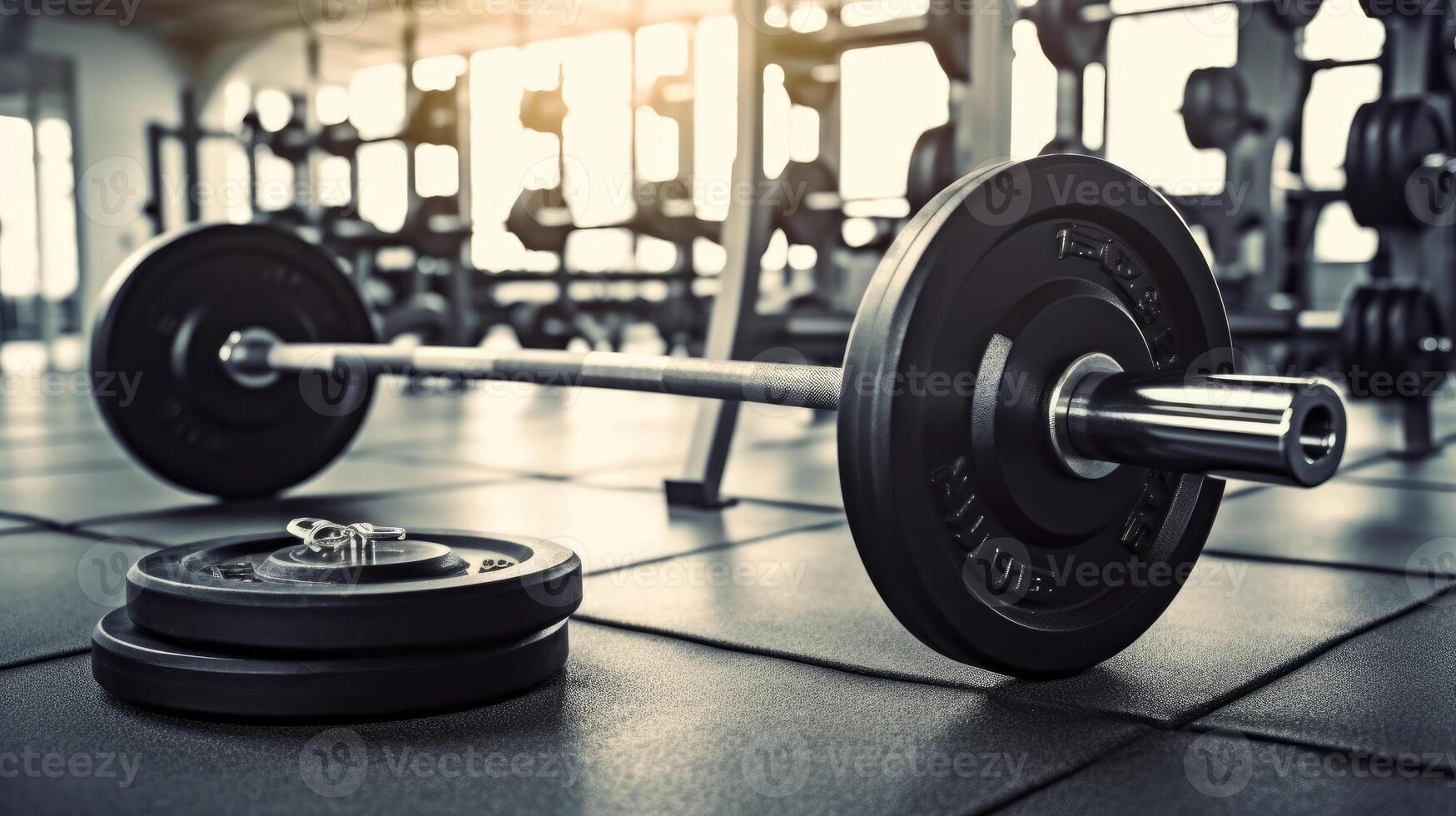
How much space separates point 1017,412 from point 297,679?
47 centimetres

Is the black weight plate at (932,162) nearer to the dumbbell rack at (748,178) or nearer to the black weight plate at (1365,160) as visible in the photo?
the dumbbell rack at (748,178)

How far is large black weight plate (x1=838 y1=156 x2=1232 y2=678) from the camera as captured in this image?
2.24 feet

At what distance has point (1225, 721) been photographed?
730 millimetres

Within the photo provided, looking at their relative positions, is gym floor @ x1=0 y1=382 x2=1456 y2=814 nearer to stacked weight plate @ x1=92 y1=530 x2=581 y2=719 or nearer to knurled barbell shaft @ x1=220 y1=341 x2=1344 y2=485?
stacked weight plate @ x1=92 y1=530 x2=581 y2=719

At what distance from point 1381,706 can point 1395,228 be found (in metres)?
1.86

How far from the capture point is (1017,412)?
74 cm

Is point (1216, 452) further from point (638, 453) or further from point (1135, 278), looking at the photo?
point (638, 453)

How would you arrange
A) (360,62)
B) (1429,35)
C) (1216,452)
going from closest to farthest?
1. (1216,452)
2. (1429,35)
3. (360,62)

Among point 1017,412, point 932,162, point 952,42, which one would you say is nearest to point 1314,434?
point 1017,412

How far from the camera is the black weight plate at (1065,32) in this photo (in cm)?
252

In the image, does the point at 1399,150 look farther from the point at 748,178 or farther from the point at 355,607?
the point at 355,607

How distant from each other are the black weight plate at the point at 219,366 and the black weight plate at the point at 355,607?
770mm

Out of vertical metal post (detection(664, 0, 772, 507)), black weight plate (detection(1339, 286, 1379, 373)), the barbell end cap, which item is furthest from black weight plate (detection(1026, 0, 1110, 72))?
the barbell end cap

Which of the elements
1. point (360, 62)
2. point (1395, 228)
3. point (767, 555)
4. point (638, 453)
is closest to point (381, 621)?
point (767, 555)
